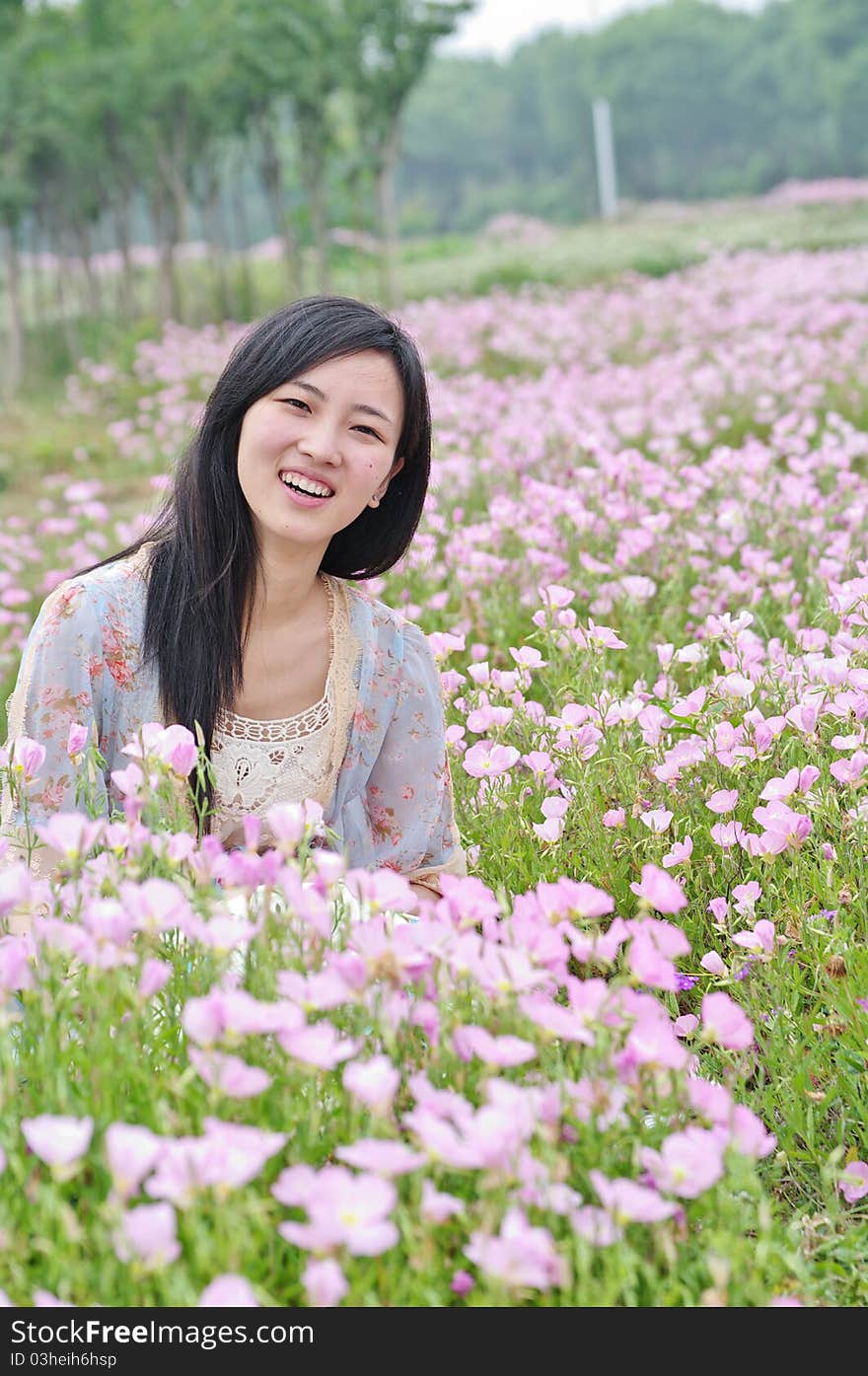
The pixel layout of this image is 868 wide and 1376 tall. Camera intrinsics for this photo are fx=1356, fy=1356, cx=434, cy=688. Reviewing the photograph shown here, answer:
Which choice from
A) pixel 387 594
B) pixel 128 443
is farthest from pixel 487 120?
pixel 387 594

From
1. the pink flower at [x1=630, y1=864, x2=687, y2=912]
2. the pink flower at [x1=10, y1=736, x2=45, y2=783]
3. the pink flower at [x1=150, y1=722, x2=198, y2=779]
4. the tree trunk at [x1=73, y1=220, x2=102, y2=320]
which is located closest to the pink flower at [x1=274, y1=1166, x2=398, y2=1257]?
the pink flower at [x1=630, y1=864, x2=687, y2=912]

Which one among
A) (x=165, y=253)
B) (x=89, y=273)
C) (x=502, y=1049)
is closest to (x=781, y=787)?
(x=502, y=1049)

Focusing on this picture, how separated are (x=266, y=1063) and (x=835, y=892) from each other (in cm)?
127

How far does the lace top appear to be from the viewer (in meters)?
2.67

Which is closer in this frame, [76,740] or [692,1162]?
[692,1162]

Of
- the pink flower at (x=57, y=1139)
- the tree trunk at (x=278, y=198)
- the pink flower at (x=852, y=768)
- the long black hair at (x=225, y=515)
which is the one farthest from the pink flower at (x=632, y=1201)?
the tree trunk at (x=278, y=198)

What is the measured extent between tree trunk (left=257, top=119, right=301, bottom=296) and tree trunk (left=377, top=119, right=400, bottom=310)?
6.87 ft

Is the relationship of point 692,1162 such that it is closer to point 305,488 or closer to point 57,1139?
point 57,1139

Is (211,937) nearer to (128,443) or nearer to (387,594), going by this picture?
(387,594)

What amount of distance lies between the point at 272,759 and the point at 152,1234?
158 cm

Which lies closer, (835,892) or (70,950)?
(70,950)

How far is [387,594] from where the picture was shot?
4695 millimetres

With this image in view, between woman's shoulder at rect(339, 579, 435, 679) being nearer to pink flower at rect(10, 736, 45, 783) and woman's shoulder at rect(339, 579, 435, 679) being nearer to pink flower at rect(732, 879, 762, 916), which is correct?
pink flower at rect(732, 879, 762, 916)

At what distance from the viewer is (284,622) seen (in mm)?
2781
